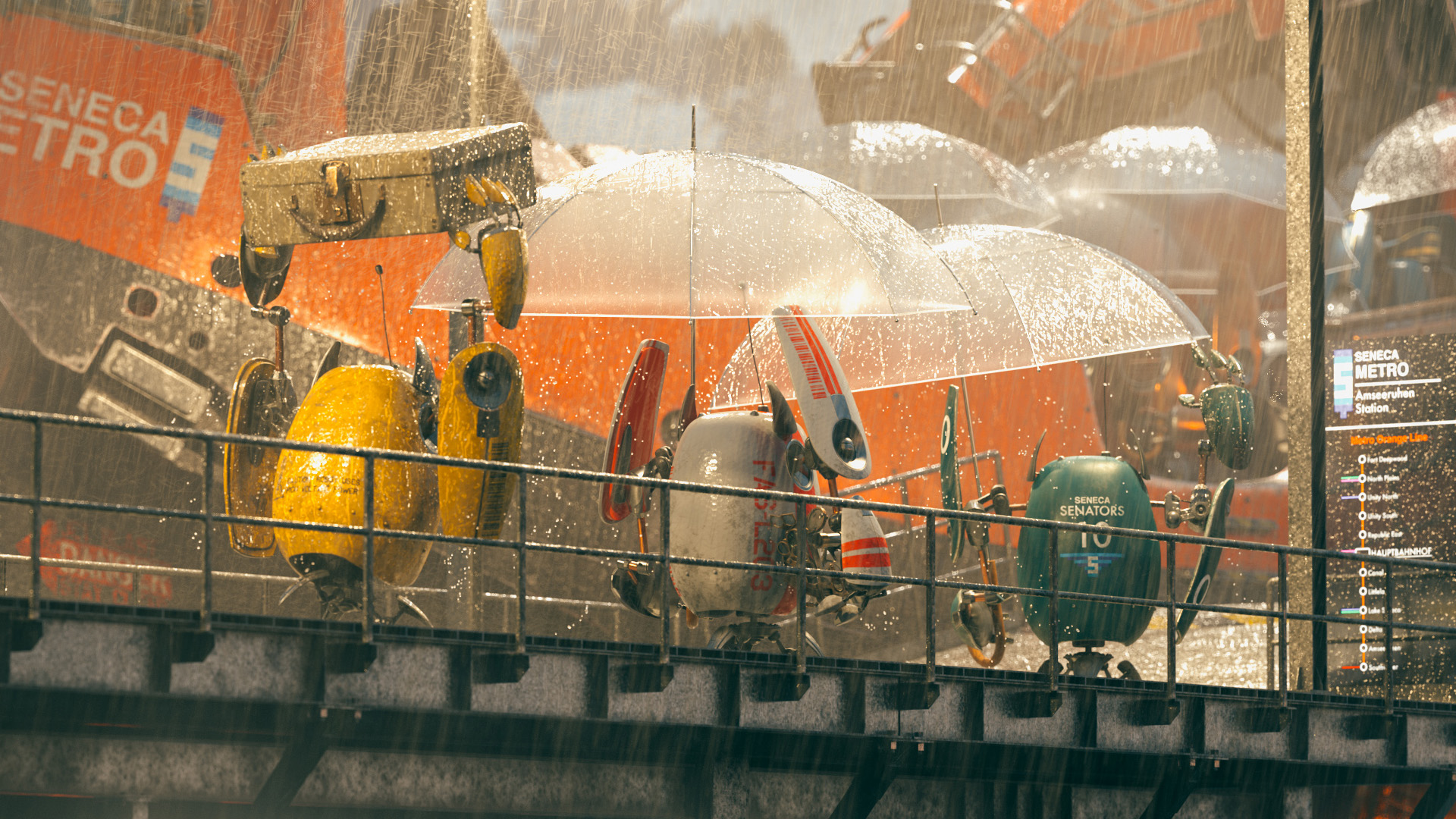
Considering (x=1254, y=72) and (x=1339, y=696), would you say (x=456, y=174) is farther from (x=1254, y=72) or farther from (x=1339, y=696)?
(x=1254, y=72)

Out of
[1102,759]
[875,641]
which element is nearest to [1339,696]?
[1102,759]

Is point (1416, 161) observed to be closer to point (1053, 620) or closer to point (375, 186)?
point (1053, 620)

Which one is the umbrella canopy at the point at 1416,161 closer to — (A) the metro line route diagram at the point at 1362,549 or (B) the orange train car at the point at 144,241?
(A) the metro line route diagram at the point at 1362,549

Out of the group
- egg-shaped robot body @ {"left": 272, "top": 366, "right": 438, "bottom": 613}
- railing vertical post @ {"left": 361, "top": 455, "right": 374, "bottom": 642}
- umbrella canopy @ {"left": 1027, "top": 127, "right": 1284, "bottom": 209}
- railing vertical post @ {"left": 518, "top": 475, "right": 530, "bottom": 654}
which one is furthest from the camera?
umbrella canopy @ {"left": 1027, "top": 127, "right": 1284, "bottom": 209}

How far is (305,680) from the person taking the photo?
6.67m

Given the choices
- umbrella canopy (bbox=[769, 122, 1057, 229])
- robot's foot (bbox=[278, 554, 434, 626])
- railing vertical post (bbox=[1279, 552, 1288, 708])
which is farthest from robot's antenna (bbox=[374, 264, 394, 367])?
railing vertical post (bbox=[1279, 552, 1288, 708])

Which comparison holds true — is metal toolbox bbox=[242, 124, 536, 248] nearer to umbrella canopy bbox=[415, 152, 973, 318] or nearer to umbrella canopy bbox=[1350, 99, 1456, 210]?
→ umbrella canopy bbox=[415, 152, 973, 318]

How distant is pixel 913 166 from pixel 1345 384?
4.72 meters

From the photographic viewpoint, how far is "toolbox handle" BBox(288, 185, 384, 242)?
812cm

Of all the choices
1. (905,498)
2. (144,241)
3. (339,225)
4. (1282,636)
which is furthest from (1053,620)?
(144,241)

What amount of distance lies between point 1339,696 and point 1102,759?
1573 mm

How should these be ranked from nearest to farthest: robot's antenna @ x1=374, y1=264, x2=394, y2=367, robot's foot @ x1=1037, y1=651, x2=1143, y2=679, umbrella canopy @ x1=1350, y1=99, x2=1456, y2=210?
robot's antenna @ x1=374, y1=264, x2=394, y2=367 → robot's foot @ x1=1037, y1=651, x2=1143, y2=679 → umbrella canopy @ x1=1350, y1=99, x2=1456, y2=210

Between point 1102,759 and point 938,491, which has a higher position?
point 938,491

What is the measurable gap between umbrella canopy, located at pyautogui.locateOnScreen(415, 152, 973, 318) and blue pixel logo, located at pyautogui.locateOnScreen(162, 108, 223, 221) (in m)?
4.95
